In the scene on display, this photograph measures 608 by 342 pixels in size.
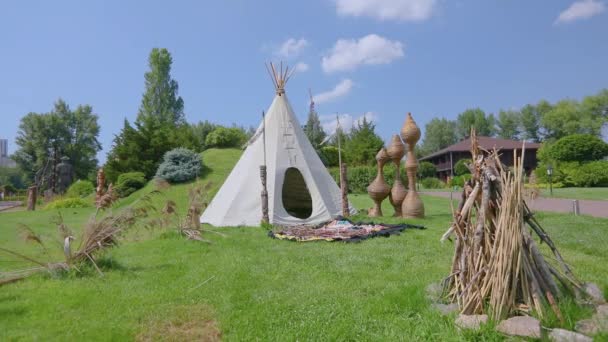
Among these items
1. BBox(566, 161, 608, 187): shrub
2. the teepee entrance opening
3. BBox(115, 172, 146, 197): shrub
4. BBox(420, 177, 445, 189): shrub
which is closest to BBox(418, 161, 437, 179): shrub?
BBox(420, 177, 445, 189): shrub

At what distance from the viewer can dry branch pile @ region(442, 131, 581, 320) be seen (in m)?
2.55

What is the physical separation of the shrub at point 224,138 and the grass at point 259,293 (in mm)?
20324

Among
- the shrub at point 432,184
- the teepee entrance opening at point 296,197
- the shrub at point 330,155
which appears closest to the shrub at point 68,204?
the teepee entrance opening at point 296,197

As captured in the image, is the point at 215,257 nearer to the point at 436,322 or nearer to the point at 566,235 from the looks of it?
the point at 436,322

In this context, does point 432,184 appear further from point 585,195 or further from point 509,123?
point 509,123

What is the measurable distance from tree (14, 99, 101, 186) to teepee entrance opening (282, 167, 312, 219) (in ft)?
103

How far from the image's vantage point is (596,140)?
2538 cm

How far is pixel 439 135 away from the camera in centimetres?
6366

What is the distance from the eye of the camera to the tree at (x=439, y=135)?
63438 millimetres

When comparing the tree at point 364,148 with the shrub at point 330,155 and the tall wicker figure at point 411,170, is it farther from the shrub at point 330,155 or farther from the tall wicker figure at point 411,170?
the tall wicker figure at point 411,170

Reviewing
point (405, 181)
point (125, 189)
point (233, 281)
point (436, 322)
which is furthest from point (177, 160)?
point (436, 322)

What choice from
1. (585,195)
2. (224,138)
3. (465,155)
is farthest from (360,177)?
(465,155)

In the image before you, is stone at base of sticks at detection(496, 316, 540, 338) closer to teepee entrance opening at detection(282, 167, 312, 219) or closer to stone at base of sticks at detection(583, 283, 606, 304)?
stone at base of sticks at detection(583, 283, 606, 304)

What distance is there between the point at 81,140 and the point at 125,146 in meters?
23.9
